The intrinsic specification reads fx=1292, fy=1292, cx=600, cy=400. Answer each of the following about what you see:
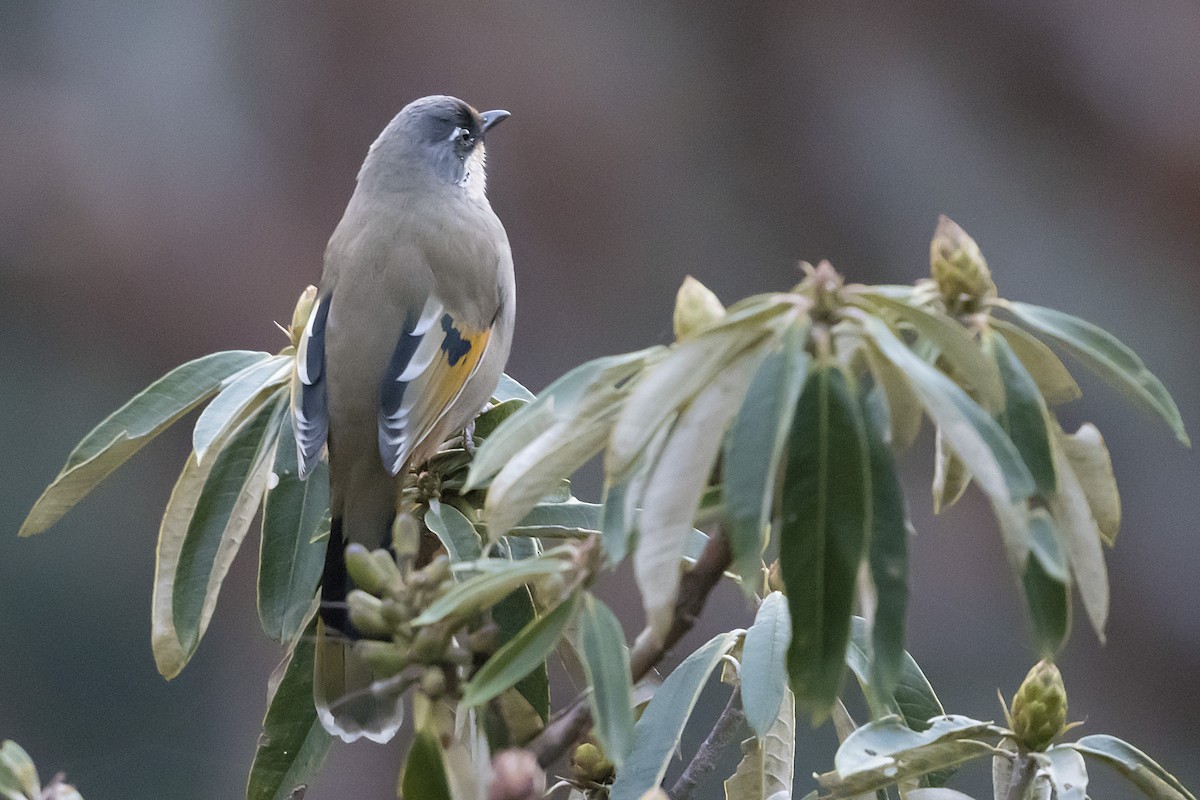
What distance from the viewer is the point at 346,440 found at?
6.40 ft

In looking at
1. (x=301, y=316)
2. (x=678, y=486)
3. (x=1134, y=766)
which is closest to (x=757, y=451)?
(x=678, y=486)

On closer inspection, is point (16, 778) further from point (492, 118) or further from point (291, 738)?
point (492, 118)

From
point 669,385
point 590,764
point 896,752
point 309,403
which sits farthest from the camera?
point 309,403

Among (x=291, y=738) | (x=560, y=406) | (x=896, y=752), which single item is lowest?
(x=291, y=738)

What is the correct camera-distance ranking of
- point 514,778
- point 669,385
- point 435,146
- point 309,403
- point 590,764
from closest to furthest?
point 514,778, point 669,385, point 590,764, point 309,403, point 435,146

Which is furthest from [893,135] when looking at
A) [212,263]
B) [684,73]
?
[212,263]

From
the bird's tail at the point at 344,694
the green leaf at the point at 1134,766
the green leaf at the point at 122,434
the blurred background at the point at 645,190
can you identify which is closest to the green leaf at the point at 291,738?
the bird's tail at the point at 344,694

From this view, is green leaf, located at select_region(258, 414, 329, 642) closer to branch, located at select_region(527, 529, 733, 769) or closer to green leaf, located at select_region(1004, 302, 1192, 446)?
branch, located at select_region(527, 529, 733, 769)

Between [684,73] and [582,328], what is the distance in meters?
1.50

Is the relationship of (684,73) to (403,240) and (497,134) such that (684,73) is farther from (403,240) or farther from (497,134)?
(403,240)

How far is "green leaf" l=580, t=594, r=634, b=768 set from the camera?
34.8 inches

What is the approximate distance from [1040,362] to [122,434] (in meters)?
1.09

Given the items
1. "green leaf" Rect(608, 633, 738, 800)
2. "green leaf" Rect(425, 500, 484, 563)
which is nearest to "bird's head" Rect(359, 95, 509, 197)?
"green leaf" Rect(425, 500, 484, 563)

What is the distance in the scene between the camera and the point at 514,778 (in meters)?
0.81
